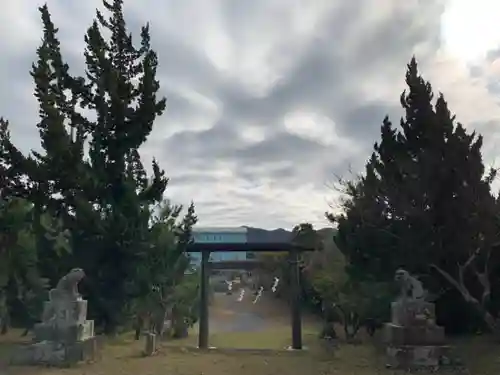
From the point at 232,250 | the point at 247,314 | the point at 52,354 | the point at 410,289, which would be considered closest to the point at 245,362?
the point at 410,289

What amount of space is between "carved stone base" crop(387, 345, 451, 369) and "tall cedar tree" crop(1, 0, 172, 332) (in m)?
5.13

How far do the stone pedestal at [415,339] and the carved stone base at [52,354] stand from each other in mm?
4774

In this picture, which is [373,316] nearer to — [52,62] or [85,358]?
[85,358]

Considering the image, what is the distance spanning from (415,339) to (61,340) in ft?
18.0

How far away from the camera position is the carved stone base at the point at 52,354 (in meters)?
8.12

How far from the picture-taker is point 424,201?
32.5 feet

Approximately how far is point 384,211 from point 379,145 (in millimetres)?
1611

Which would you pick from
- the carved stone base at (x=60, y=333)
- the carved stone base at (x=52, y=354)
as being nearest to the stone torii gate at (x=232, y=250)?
the carved stone base at (x=60, y=333)

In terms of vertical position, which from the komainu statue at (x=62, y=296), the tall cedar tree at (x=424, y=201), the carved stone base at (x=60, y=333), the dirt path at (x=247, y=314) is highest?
the tall cedar tree at (x=424, y=201)

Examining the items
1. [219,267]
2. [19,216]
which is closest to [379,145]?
[19,216]

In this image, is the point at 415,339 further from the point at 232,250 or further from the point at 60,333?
the point at 60,333

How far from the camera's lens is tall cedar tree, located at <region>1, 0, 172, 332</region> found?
10.5m

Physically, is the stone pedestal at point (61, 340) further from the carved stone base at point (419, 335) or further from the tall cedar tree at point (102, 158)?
the carved stone base at point (419, 335)

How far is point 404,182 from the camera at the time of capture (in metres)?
10.1
